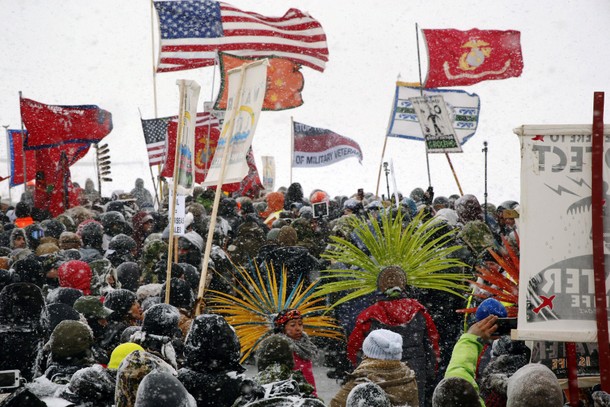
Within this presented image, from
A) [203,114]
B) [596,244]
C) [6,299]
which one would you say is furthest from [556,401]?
[203,114]

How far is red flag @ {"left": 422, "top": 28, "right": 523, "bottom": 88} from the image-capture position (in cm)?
A: 1617

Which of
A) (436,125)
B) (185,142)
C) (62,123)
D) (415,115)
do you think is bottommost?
(185,142)

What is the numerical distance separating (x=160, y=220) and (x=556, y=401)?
909 centimetres

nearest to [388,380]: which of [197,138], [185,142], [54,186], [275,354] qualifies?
[275,354]

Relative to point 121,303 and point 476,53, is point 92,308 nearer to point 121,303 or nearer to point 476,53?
point 121,303

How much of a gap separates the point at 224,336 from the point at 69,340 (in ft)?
4.54

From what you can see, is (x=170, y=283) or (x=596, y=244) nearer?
(x=596, y=244)

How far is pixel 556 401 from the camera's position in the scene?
3434 millimetres

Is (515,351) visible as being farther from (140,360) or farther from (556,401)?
(140,360)

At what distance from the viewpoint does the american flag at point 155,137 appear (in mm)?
14570

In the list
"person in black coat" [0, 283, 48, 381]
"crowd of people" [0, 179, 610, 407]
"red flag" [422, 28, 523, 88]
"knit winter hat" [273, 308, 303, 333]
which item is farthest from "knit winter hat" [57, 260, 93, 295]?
"red flag" [422, 28, 523, 88]

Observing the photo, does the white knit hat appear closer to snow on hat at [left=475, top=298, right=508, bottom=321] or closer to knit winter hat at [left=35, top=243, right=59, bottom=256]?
snow on hat at [left=475, top=298, right=508, bottom=321]

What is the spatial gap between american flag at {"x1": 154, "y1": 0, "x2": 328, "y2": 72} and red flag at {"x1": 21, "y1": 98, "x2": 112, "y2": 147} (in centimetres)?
181

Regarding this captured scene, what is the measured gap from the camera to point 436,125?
12766 mm
